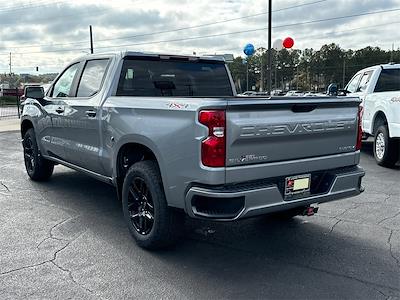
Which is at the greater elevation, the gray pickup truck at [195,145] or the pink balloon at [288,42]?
the pink balloon at [288,42]

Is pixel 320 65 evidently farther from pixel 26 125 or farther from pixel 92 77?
pixel 92 77

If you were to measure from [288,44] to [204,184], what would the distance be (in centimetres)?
1484

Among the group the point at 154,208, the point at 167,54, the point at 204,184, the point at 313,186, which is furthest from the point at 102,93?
the point at 313,186

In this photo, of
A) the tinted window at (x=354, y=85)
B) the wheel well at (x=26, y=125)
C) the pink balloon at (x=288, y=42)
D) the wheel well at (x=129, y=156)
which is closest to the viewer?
the wheel well at (x=129, y=156)

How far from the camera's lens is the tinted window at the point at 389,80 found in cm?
1016

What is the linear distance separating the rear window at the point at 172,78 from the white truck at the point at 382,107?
3.93 m

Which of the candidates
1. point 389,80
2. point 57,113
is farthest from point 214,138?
point 389,80

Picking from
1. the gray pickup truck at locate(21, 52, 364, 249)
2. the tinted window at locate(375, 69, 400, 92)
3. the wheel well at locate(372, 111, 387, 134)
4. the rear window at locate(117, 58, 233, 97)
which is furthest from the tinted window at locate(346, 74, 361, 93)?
the gray pickup truck at locate(21, 52, 364, 249)

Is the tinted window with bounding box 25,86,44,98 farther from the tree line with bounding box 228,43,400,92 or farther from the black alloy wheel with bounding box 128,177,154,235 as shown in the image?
the tree line with bounding box 228,43,400,92

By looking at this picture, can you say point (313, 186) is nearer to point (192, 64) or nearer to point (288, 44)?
point (192, 64)

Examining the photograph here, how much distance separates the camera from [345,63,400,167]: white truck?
851cm

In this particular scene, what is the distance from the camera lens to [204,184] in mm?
3643

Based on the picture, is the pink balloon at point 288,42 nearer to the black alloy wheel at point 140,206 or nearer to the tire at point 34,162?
the tire at point 34,162

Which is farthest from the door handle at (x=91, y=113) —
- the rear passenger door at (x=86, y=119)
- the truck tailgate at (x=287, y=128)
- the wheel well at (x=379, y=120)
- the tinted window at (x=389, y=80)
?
the tinted window at (x=389, y=80)
